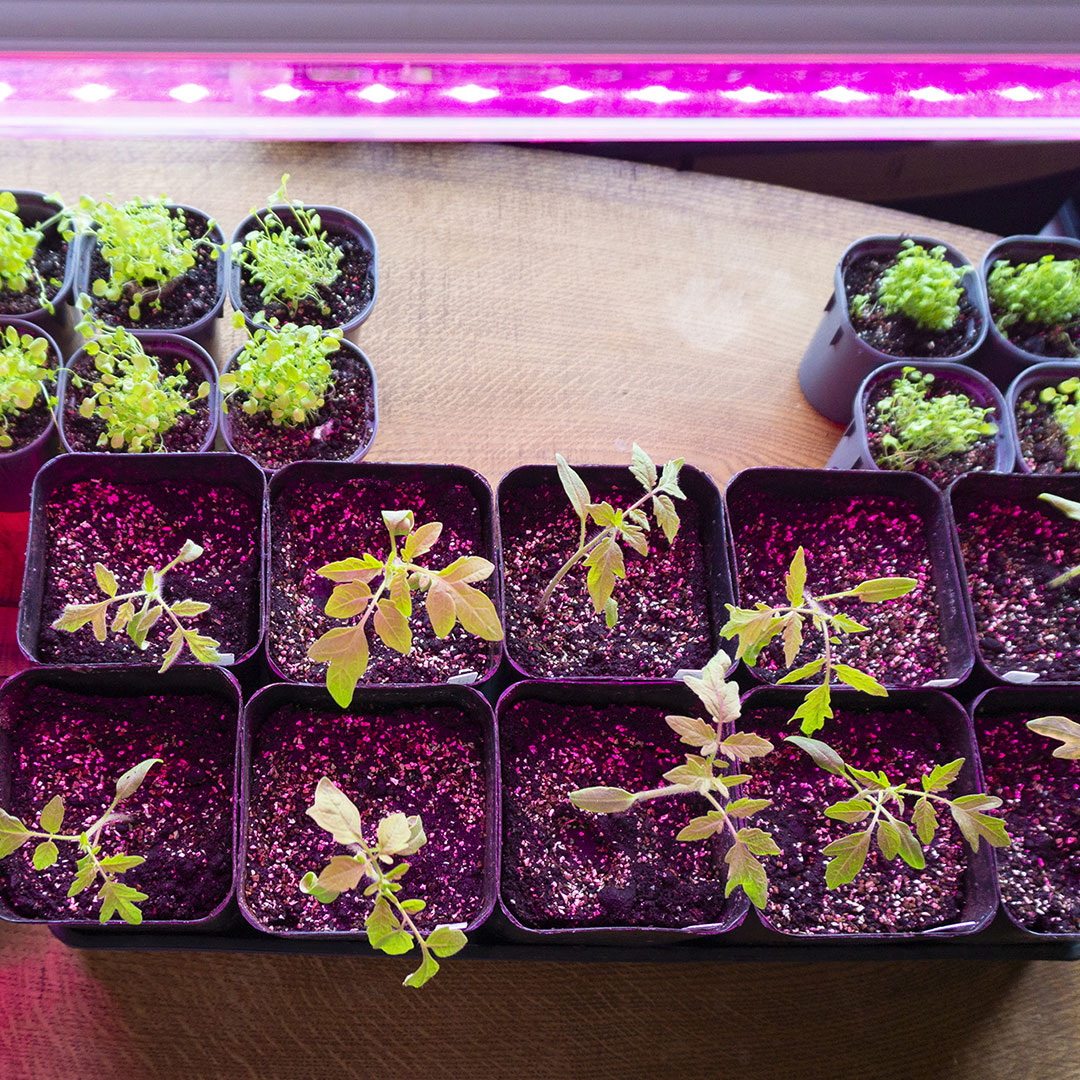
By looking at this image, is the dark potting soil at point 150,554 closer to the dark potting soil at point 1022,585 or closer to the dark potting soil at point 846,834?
the dark potting soil at point 846,834

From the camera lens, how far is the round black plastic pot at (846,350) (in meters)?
1.67

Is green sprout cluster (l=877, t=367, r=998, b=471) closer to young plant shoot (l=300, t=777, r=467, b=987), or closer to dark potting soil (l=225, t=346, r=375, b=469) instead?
dark potting soil (l=225, t=346, r=375, b=469)

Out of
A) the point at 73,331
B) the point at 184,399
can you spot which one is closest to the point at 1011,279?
the point at 184,399

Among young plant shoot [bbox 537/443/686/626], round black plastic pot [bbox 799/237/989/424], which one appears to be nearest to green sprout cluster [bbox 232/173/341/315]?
young plant shoot [bbox 537/443/686/626]

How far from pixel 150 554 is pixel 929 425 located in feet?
4.34

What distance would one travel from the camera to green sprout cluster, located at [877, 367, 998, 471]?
158 centimetres

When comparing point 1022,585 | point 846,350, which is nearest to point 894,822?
point 1022,585

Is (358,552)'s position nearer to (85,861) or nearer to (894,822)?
(85,861)

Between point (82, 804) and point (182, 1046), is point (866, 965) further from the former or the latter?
point (82, 804)

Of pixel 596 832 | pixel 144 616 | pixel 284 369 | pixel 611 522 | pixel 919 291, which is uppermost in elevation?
pixel 919 291

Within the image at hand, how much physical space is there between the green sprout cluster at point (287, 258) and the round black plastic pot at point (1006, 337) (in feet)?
4.08

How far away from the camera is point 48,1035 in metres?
1.34

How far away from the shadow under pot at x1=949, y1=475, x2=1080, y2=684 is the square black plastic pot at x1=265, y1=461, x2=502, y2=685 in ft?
2.66

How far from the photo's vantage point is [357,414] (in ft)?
5.39
